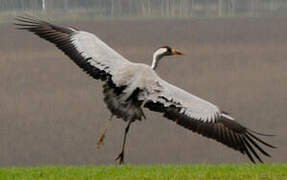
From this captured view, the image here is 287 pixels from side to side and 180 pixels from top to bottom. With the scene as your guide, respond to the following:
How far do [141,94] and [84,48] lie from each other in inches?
53.8

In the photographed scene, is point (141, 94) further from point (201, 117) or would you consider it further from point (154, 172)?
point (154, 172)

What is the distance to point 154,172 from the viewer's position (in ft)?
A: 32.3

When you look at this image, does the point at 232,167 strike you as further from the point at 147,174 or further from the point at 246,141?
the point at 147,174

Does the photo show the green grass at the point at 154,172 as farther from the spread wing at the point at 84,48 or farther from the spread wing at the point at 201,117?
the spread wing at the point at 84,48

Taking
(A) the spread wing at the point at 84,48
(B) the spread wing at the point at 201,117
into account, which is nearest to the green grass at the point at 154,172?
(B) the spread wing at the point at 201,117

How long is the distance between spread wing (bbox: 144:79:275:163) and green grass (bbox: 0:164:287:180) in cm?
37

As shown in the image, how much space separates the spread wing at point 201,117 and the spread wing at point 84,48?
822 mm

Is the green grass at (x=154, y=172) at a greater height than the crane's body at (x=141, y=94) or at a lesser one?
lesser

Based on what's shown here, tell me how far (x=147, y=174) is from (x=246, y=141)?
1808mm

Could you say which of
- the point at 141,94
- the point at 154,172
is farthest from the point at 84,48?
the point at 154,172

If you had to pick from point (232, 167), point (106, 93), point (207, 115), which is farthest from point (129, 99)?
point (232, 167)

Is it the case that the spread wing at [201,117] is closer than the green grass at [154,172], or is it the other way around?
the green grass at [154,172]

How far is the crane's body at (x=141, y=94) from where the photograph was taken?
10828 millimetres

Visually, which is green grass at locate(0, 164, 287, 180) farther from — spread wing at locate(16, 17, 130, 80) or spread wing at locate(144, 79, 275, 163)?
spread wing at locate(16, 17, 130, 80)
